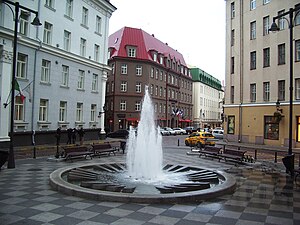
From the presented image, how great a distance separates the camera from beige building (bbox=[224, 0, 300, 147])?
29531 mm

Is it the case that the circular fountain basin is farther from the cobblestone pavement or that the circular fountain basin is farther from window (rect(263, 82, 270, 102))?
window (rect(263, 82, 270, 102))

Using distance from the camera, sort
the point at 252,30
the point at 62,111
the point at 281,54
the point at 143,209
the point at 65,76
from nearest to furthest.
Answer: the point at 143,209 < the point at 281,54 < the point at 62,111 < the point at 65,76 < the point at 252,30

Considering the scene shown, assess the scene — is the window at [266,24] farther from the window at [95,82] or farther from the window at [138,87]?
the window at [138,87]

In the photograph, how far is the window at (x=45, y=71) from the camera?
2788cm

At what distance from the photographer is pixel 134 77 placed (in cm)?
5612

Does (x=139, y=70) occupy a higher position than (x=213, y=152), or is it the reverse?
(x=139, y=70)

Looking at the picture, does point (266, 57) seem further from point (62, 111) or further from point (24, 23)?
point (24, 23)

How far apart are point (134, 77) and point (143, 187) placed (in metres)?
47.0

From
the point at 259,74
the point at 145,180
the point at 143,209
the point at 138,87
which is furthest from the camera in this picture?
the point at 138,87

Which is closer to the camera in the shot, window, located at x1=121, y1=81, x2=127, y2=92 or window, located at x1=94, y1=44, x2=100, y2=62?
window, located at x1=94, y1=44, x2=100, y2=62

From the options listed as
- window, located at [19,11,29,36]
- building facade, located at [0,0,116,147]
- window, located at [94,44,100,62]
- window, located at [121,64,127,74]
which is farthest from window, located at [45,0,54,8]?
window, located at [121,64,127,74]

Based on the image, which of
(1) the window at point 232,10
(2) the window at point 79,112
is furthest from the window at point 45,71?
(1) the window at point 232,10

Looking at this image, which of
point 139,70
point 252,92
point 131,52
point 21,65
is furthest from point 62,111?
point 131,52

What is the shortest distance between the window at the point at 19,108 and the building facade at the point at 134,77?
2786cm
